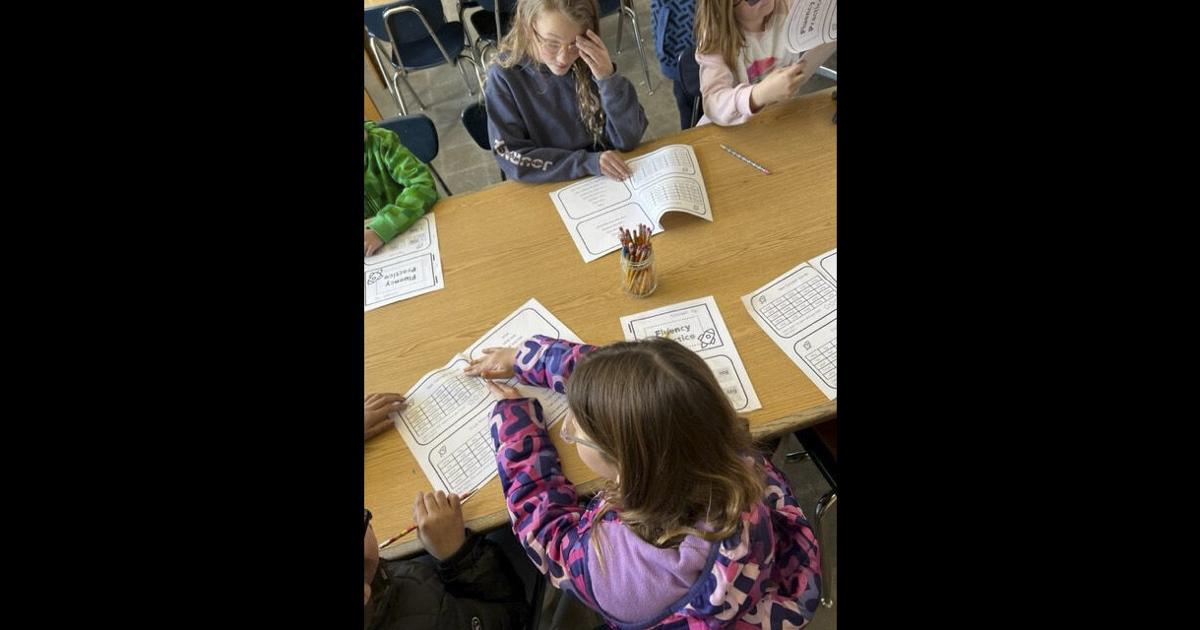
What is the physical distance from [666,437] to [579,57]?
1.28 metres

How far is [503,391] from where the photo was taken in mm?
1375

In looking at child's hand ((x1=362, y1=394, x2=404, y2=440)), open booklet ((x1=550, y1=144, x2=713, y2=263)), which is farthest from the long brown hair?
open booklet ((x1=550, y1=144, x2=713, y2=263))

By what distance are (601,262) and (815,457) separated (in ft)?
2.40

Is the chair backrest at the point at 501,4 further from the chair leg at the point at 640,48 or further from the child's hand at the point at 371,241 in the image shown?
the child's hand at the point at 371,241

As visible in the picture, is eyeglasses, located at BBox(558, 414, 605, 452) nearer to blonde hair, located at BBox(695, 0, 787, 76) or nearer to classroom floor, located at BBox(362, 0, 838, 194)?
blonde hair, located at BBox(695, 0, 787, 76)

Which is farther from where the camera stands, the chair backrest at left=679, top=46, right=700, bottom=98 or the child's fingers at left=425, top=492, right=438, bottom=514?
the chair backrest at left=679, top=46, right=700, bottom=98

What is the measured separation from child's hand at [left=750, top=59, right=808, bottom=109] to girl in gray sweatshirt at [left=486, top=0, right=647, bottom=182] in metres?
0.36

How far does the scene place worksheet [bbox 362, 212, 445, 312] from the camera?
1.63 metres
